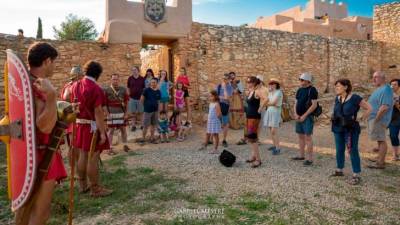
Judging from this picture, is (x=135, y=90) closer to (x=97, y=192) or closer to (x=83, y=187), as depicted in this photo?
(x=83, y=187)

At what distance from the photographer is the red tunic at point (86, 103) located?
3.76 m

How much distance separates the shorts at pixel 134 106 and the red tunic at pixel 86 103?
4257 mm

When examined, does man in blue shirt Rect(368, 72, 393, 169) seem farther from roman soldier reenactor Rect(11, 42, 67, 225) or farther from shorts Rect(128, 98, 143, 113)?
shorts Rect(128, 98, 143, 113)

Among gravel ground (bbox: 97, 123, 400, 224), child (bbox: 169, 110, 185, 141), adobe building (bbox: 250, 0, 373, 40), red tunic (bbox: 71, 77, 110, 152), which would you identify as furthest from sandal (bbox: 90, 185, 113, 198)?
adobe building (bbox: 250, 0, 373, 40)

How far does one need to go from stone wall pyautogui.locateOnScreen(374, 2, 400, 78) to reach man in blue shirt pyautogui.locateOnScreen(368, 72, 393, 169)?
1164 cm

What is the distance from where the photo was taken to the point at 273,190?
4246 mm

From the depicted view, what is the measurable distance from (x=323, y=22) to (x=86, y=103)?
17.1m

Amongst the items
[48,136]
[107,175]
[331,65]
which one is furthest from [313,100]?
[331,65]

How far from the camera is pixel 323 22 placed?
18.0m

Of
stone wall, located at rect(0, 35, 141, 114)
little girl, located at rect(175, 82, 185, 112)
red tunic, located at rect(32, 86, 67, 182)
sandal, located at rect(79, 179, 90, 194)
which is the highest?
stone wall, located at rect(0, 35, 141, 114)

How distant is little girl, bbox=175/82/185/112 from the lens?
796 centimetres

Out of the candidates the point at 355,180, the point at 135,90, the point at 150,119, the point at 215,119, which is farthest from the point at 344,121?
the point at 135,90

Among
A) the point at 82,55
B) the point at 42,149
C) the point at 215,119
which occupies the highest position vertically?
the point at 82,55

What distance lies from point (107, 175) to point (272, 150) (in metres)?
3.45
